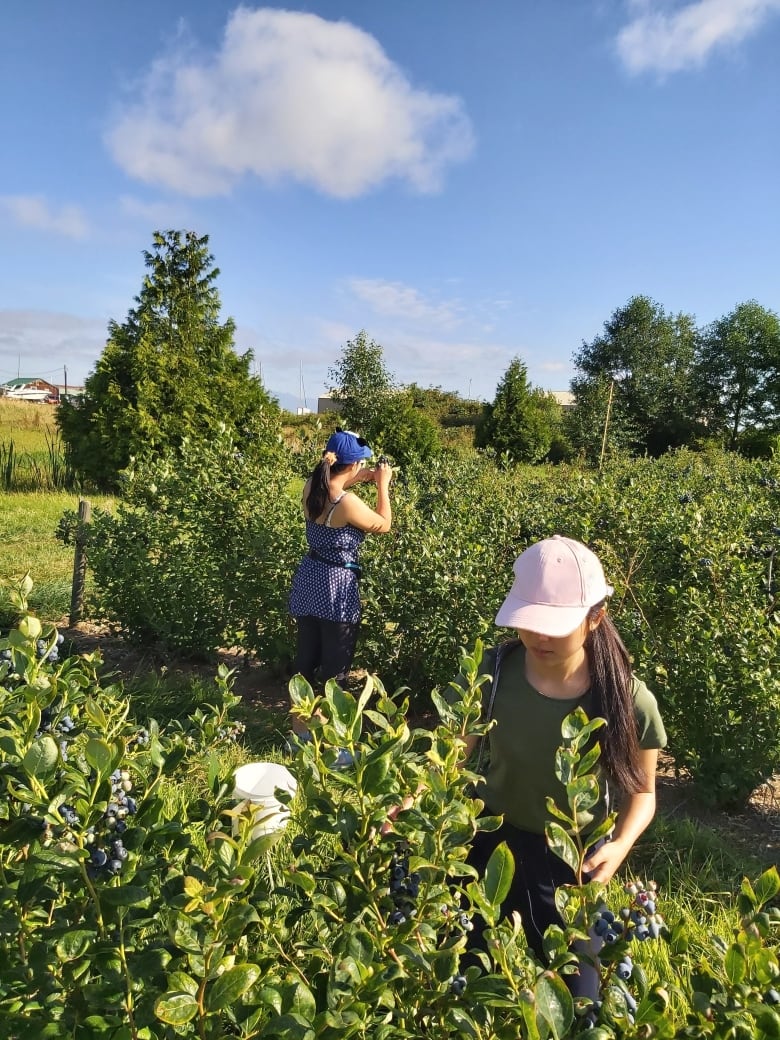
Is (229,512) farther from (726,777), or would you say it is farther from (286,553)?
(726,777)

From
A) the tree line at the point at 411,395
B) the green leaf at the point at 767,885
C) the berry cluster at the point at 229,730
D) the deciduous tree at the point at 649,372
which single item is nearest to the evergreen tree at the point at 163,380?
the tree line at the point at 411,395

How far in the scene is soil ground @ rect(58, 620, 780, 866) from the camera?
3.13m

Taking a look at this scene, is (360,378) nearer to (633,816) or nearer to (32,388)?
(633,816)

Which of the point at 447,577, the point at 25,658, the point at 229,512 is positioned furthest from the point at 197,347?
the point at 25,658

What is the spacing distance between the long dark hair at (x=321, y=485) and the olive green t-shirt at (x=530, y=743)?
175cm

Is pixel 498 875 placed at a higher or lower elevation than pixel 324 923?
higher

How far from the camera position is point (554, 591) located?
1.56 meters

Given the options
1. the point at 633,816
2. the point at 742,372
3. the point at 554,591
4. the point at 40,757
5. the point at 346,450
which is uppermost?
the point at 742,372

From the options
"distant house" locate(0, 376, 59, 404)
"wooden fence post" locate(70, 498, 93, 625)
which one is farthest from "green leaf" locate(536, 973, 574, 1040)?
"distant house" locate(0, 376, 59, 404)

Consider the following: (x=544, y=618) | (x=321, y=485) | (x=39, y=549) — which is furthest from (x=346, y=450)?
(x=39, y=549)

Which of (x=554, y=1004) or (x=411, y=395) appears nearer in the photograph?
(x=554, y=1004)

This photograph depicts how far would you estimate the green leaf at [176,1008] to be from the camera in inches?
29.8

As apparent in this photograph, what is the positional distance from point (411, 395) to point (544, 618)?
69.8 feet

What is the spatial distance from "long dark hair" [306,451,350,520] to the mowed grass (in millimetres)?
1854
